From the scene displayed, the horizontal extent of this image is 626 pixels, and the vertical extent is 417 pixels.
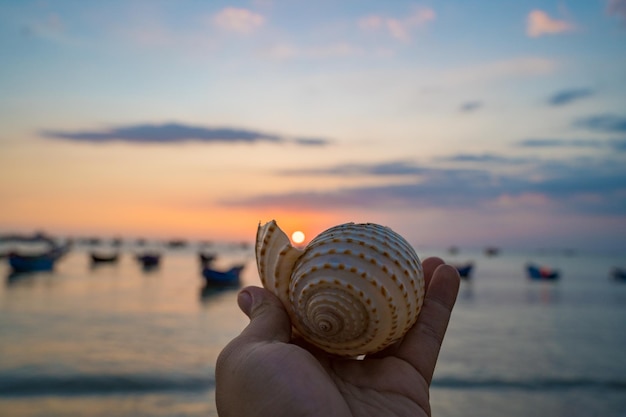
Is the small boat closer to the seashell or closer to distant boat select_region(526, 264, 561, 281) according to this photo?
distant boat select_region(526, 264, 561, 281)

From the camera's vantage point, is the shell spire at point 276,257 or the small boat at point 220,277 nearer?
the shell spire at point 276,257

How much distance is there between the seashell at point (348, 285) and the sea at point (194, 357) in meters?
0.66

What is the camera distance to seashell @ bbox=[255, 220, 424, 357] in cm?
289

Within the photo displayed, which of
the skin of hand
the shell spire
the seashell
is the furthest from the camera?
the shell spire

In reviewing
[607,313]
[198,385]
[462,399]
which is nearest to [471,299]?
[607,313]

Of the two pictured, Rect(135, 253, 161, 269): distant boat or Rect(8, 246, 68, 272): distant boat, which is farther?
Rect(135, 253, 161, 269): distant boat

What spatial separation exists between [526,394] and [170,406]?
7.89 meters

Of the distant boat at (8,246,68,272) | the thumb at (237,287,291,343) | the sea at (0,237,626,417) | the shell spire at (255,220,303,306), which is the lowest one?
the distant boat at (8,246,68,272)

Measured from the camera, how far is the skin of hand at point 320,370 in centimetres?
268

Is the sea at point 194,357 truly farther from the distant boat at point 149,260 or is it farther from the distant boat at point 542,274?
the distant boat at point 149,260

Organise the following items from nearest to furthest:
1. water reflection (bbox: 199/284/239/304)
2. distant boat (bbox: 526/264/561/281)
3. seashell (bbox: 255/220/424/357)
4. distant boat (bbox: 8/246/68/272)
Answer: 1. seashell (bbox: 255/220/424/357)
2. water reflection (bbox: 199/284/239/304)
3. distant boat (bbox: 8/246/68/272)
4. distant boat (bbox: 526/264/561/281)

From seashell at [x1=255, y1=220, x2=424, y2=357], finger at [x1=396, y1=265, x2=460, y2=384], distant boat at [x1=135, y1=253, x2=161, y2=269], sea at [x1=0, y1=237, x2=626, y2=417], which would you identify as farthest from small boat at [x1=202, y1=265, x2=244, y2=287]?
seashell at [x1=255, y1=220, x2=424, y2=357]

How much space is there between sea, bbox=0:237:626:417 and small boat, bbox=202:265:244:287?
22.2ft

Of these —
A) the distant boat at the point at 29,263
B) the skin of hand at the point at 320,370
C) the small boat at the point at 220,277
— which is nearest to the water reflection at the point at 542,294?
the small boat at the point at 220,277
